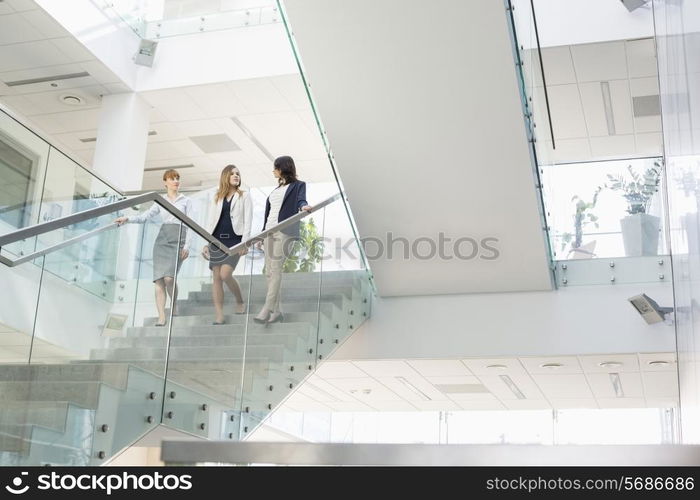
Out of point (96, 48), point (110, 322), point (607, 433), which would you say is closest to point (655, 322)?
point (110, 322)

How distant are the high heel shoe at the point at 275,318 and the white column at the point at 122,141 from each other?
5109 mm

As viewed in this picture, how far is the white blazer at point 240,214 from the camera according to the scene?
644 centimetres

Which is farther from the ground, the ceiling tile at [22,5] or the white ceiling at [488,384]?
the ceiling tile at [22,5]

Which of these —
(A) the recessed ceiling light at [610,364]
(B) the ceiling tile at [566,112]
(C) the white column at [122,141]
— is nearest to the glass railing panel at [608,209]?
(A) the recessed ceiling light at [610,364]

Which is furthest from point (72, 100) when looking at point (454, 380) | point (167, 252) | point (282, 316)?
point (167, 252)

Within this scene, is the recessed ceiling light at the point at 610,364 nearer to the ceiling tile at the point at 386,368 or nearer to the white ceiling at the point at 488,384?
the white ceiling at the point at 488,384

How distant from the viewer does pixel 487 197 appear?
20.0 feet

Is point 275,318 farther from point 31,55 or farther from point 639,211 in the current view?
point 31,55

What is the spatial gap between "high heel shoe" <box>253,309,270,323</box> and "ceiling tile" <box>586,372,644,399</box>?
4.41m

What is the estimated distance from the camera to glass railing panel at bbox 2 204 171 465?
336 centimetres

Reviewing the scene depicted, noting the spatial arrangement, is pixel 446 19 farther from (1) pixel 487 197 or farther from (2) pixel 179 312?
(2) pixel 179 312

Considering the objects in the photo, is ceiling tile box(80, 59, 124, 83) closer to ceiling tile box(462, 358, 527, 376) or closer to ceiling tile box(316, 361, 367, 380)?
ceiling tile box(316, 361, 367, 380)

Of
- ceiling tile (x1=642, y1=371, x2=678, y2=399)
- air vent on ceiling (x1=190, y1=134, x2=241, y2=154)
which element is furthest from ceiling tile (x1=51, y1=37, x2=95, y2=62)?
ceiling tile (x1=642, y1=371, x2=678, y2=399)
